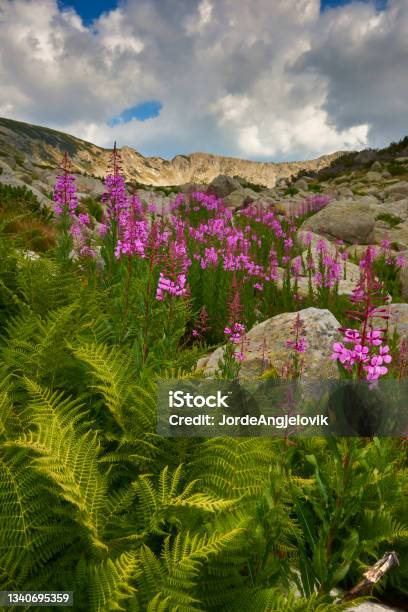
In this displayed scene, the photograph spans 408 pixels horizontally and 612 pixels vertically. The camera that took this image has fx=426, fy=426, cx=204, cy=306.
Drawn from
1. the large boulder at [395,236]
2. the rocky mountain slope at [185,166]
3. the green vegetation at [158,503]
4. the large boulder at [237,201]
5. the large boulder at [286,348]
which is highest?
the rocky mountain slope at [185,166]

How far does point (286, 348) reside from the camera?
3.62 metres

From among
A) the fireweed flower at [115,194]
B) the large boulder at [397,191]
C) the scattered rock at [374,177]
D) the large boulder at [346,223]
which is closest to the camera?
the fireweed flower at [115,194]

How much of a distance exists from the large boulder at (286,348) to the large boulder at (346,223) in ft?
26.4

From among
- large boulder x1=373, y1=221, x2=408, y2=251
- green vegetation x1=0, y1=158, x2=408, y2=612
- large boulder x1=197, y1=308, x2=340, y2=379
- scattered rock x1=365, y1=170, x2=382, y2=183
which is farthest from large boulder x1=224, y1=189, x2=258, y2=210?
green vegetation x1=0, y1=158, x2=408, y2=612

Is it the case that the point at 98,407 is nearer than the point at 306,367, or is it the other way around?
the point at 98,407

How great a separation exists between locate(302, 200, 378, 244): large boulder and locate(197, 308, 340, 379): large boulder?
806cm

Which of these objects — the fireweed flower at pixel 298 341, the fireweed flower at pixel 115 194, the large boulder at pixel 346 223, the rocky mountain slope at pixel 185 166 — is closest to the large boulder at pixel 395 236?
the large boulder at pixel 346 223

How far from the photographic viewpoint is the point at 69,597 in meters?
1.02

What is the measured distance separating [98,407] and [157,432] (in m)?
0.34

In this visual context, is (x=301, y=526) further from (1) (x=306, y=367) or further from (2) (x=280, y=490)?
(1) (x=306, y=367)

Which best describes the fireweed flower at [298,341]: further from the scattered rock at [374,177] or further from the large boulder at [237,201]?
the scattered rock at [374,177]

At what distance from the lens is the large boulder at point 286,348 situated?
3562mm

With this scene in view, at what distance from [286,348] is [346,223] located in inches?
357

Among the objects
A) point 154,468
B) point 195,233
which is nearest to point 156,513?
point 154,468
